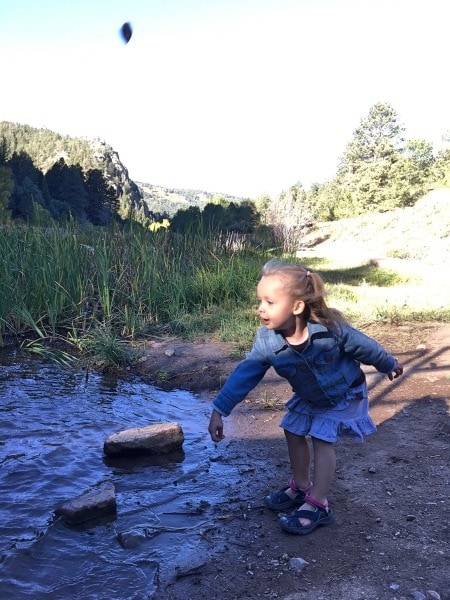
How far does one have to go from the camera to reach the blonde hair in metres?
2.29

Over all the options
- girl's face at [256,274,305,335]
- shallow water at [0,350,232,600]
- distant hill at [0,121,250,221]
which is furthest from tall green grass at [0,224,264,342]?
distant hill at [0,121,250,221]

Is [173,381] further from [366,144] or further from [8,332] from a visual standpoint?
[366,144]

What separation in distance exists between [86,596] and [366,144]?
4999 cm

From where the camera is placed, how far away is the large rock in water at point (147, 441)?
10.7 ft

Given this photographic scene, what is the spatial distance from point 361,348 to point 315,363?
0.21m

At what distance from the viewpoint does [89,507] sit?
2.53m

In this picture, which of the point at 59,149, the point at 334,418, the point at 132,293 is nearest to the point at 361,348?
the point at 334,418

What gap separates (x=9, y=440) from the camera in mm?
3488

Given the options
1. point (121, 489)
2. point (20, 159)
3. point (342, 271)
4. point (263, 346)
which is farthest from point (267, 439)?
point (20, 159)

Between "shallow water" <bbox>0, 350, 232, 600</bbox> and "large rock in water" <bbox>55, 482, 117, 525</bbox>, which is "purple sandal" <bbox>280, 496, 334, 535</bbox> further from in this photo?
"large rock in water" <bbox>55, 482, 117, 525</bbox>

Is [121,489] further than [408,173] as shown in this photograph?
No

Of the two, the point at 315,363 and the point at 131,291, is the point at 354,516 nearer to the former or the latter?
the point at 315,363

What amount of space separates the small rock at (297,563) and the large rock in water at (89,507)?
89 centimetres

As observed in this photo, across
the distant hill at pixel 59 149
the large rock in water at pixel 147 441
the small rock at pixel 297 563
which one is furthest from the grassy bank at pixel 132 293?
the distant hill at pixel 59 149
